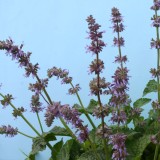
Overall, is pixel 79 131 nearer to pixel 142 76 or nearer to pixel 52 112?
pixel 52 112

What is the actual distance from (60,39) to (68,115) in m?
0.70

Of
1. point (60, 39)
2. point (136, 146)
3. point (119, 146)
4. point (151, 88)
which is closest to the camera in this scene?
point (119, 146)

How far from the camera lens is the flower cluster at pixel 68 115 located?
49cm

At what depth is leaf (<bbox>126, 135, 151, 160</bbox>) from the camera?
0.64 metres

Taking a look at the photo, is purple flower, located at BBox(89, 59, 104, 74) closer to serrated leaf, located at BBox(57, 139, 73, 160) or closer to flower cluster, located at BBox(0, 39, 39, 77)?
flower cluster, located at BBox(0, 39, 39, 77)

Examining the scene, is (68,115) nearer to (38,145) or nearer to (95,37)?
(95,37)

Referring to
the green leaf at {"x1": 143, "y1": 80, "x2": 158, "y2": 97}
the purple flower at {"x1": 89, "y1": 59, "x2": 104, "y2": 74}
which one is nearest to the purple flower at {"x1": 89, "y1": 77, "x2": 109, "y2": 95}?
the purple flower at {"x1": 89, "y1": 59, "x2": 104, "y2": 74}

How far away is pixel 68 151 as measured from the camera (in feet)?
2.29

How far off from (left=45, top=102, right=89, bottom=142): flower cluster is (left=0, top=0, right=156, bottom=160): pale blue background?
555mm

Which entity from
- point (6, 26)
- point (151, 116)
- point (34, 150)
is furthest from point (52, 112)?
point (6, 26)

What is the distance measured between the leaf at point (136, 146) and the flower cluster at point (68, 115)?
15cm

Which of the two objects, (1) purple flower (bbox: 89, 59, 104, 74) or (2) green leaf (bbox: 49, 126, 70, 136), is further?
(2) green leaf (bbox: 49, 126, 70, 136)

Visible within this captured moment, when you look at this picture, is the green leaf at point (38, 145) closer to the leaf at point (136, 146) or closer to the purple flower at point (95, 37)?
the leaf at point (136, 146)

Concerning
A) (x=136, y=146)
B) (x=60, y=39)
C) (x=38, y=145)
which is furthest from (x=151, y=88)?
(x=60, y=39)
